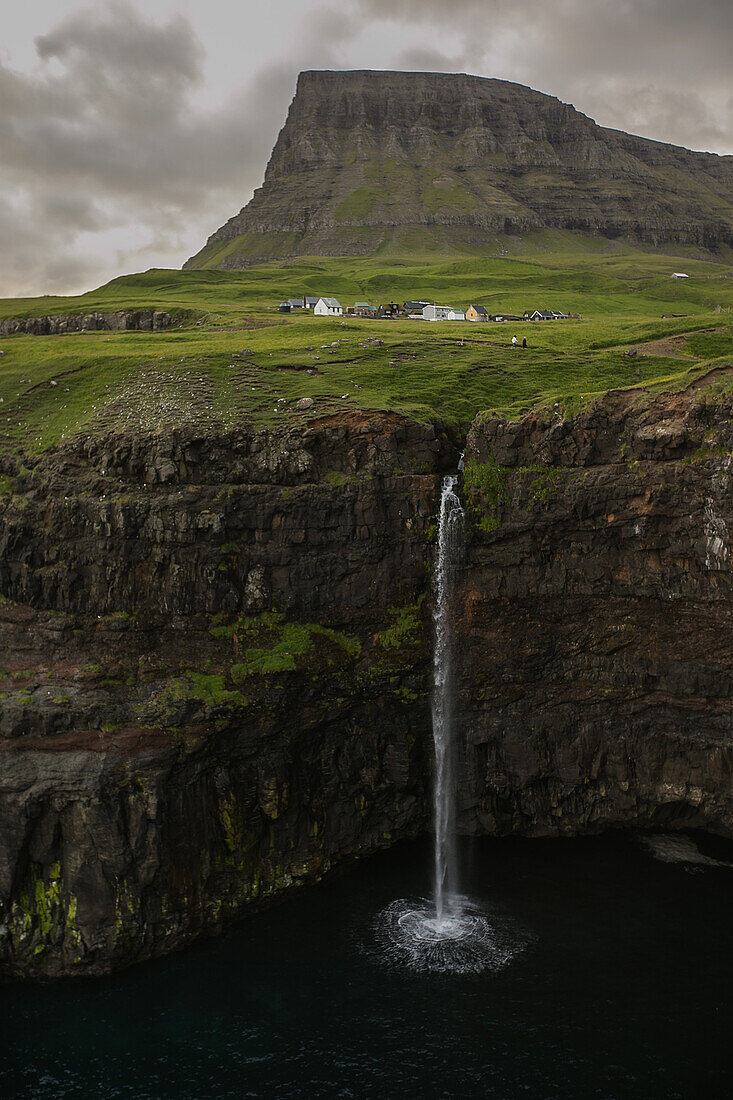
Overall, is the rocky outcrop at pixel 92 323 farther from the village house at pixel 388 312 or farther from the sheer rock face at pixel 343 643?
the sheer rock face at pixel 343 643

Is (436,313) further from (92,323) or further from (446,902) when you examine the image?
(446,902)

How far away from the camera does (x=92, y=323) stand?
92750 millimetres

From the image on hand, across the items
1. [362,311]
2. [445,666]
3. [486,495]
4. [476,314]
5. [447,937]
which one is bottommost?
[447,937]

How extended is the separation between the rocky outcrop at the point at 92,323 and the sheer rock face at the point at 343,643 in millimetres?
48554

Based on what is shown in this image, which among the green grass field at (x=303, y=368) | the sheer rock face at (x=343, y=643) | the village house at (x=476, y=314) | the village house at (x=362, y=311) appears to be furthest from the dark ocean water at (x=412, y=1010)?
the village house at (x=362, y=311)

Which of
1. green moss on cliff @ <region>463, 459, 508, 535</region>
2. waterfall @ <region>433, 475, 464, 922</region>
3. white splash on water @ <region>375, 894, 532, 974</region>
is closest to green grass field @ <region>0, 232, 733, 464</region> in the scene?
green moss on cliff @ <region>463, 459, 508, 535</region>

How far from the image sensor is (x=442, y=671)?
43.3 meters

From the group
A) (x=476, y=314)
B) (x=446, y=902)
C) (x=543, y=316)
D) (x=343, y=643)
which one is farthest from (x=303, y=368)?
(x=543, y=316)

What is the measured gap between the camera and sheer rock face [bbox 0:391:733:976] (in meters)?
38.0

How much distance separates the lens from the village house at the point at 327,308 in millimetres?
94750

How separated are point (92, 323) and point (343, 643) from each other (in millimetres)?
66819

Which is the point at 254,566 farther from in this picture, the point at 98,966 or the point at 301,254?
the point at 301,254

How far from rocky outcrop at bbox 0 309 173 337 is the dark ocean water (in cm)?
6824

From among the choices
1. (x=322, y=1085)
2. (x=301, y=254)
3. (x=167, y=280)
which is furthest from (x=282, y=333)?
(x=301, y=254)
